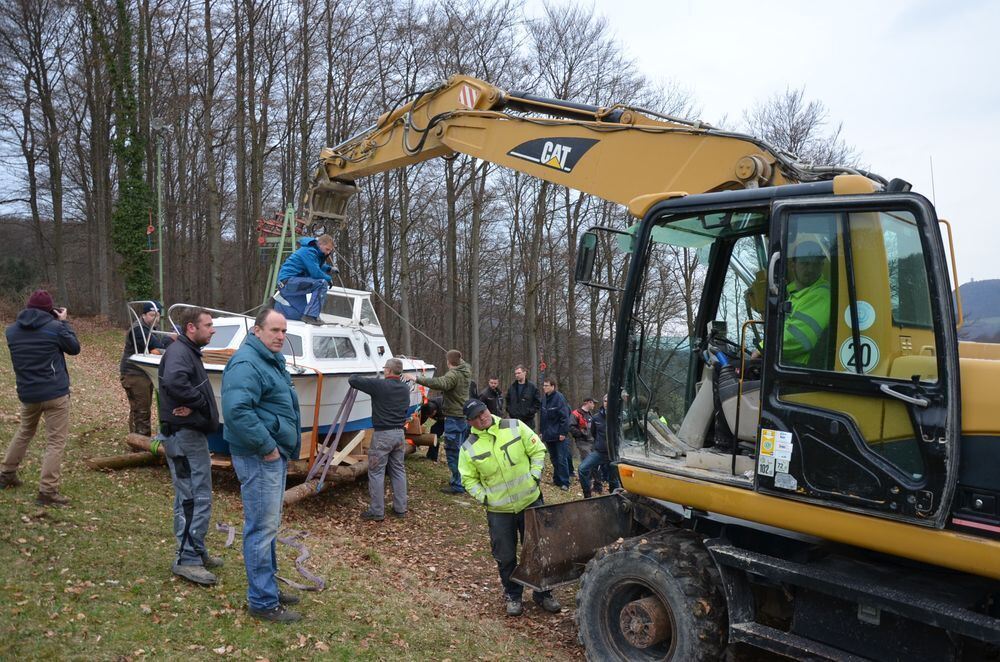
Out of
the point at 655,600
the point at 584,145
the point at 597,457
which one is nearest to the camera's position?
the point at 655,600

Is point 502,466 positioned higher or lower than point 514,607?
higher

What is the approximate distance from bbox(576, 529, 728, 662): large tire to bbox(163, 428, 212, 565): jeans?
9.56 feet

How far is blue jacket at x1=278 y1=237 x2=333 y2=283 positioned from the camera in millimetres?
9359

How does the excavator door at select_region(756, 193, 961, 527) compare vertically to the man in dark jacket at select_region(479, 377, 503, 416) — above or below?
above

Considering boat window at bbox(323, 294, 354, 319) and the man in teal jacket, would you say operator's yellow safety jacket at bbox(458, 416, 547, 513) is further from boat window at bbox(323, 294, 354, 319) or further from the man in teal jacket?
boat window at bbox(323, 294, 354, 319)

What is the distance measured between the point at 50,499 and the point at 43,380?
1130 millimetres

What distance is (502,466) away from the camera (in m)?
6.12

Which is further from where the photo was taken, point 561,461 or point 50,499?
point 561,461

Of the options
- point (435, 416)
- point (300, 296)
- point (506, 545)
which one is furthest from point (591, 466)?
point (506, 545)

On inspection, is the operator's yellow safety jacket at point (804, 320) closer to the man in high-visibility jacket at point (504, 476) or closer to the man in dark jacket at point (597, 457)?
the man in high-visibility jacket at point (504, 476)

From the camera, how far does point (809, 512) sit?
3.93 m

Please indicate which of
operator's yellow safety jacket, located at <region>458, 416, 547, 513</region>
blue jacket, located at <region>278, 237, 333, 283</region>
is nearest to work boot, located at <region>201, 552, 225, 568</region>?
operator's yellow safety jacket, located at <region>458, 416, 547, 513</region>

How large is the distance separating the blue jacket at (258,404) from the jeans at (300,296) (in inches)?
178

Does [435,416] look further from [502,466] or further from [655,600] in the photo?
[655,600]
